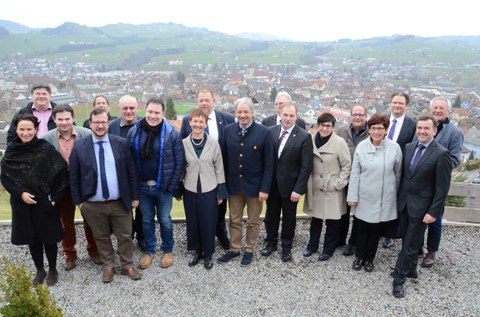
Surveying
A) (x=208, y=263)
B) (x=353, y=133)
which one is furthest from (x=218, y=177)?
(x=353, y=133)

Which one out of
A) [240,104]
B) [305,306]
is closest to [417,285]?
[305,306]

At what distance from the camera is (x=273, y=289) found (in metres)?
4.34

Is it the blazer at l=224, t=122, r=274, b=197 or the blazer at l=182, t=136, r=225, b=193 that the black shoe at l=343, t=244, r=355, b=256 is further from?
the blazer at l=182, t=136, r=225, b=193

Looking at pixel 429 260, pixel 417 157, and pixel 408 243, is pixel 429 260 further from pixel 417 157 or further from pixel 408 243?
pixel 417 157

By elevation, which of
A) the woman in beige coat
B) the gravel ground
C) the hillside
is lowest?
the gravel ground

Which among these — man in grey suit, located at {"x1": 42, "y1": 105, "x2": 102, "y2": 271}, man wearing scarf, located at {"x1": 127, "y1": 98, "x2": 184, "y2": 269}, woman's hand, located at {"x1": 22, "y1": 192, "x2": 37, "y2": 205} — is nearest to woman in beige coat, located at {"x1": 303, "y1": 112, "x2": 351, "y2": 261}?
man wearing scarf, located at {"x1": 127, "y1": 98, "x2": 184, "y2": 269}

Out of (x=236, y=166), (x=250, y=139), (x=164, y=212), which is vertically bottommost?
(x=164, y=212)

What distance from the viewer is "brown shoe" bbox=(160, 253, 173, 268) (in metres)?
4.75

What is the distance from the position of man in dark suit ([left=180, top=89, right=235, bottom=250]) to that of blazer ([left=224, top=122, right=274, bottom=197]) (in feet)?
0.67

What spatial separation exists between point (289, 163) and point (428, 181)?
1.56 metres

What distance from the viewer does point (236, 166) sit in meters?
4.54

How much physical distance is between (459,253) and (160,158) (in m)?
4.42

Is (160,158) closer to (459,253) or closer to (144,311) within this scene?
(144,311)

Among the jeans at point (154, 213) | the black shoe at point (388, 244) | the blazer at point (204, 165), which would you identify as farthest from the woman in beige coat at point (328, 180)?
the jeans at point (154, 213)
